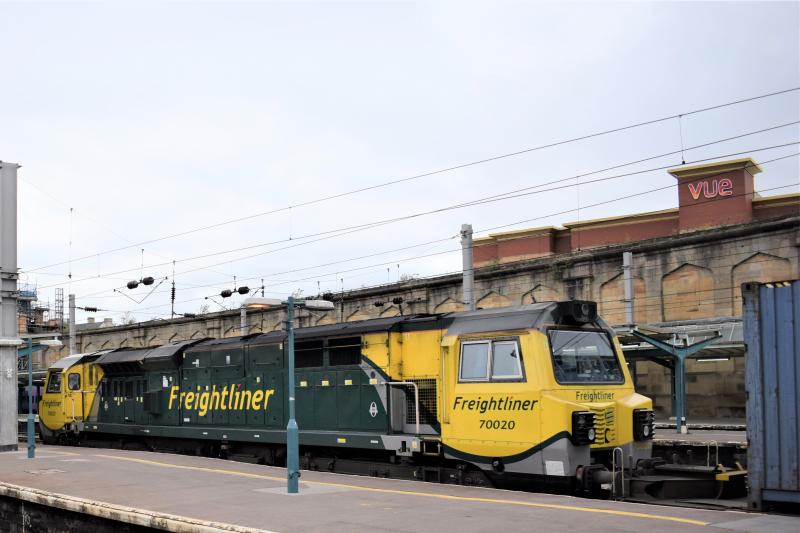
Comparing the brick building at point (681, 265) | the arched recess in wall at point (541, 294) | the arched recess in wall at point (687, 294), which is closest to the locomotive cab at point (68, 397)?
the brick building at point (681, 265)

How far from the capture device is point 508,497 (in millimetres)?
12164

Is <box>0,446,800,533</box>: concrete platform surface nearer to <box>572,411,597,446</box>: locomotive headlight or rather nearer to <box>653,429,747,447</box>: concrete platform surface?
<box>572,411,597,446</box>: locomotive headlight

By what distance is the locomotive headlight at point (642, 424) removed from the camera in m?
13.9

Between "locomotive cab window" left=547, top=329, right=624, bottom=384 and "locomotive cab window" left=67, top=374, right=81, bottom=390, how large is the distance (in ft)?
66.6

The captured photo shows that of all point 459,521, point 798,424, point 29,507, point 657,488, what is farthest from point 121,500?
point 798,424

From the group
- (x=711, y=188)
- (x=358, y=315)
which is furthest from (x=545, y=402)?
(x=358, y=315)

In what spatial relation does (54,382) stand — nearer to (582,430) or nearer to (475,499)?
(475,499)

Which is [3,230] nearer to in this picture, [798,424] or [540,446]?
[540,446]

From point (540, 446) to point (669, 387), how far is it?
20136mm

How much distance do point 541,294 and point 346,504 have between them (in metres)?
24.5

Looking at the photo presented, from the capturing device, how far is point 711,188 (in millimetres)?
31406

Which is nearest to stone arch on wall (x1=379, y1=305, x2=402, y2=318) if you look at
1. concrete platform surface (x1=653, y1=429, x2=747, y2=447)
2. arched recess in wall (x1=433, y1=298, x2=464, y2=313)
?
arched recess in wall (x1=433, y1=298, x2=464, y2=313)

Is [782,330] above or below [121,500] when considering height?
above

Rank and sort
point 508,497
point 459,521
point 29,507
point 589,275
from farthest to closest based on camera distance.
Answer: point 589,275
point 29,507
point 508,497
point 459,521
